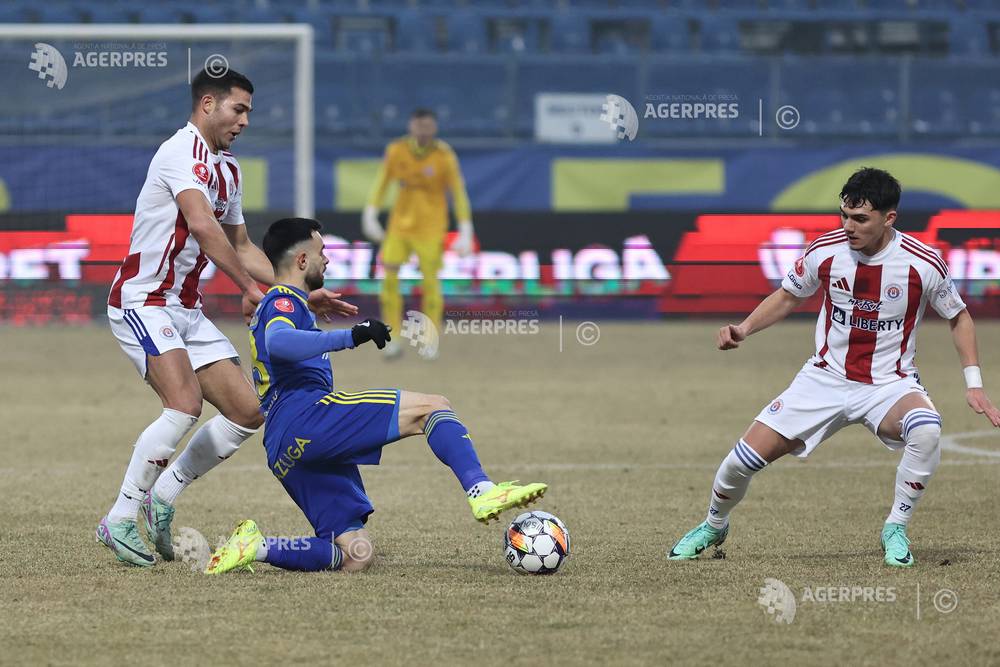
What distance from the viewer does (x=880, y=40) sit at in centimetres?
2017

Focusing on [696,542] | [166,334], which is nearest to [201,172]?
[166,334]

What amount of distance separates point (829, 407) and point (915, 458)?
0.39m

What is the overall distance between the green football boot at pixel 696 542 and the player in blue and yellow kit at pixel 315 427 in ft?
2.97

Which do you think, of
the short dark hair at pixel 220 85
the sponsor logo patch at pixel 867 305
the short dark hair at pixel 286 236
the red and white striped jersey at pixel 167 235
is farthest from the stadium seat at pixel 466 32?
the short dark hair at pixel 286 236

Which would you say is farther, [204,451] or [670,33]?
[670,33]

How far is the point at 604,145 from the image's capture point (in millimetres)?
17812

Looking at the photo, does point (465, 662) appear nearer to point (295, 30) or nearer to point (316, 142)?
point (295, 30)

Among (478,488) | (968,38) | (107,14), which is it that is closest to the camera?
(478,488)

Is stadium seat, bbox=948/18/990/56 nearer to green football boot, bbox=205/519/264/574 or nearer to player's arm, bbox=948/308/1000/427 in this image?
player's arm, bbox=948/308/1000/427

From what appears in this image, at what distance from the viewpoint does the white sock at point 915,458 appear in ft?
19.1

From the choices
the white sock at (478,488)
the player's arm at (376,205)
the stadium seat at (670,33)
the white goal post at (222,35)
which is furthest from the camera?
the stadium seat at (670,33)

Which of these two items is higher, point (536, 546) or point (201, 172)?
point (201, 172)

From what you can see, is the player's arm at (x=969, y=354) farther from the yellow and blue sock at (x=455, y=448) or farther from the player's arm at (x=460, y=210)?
the player's arm at (x=460, y=210)

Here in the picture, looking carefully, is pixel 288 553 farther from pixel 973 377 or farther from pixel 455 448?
pixel 973 377
